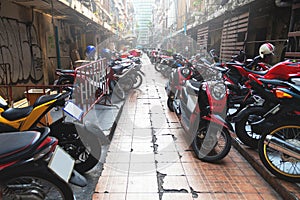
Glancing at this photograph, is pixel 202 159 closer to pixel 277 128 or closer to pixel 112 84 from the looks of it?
pixel 277 128

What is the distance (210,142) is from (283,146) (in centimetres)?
98

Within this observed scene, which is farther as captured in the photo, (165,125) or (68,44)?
(68,44)

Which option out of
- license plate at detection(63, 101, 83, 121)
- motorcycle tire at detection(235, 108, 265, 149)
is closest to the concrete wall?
license plate at detection(63, 101, 83, 121)

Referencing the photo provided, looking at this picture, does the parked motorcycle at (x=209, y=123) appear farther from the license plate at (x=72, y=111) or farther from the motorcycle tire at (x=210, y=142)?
the license plate at (x=72, y=111)

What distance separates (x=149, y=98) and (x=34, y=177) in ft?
17.6

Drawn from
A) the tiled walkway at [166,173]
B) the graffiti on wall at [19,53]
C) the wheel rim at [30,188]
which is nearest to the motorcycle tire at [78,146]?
the tiled walkway at [166,173]

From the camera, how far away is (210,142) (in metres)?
3.26

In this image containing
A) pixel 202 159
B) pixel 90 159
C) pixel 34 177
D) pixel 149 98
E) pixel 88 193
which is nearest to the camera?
pixel 34 177

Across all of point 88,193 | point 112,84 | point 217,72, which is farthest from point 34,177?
point 112,84

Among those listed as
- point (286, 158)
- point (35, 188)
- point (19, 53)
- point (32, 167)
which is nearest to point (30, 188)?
point (35, 188)

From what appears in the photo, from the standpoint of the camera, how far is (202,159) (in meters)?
3.23

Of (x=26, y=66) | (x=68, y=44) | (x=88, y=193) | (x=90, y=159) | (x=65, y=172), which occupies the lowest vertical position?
(x=88, y=193)

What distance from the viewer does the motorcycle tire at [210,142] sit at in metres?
3.07

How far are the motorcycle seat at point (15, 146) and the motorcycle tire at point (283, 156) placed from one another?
99.8 inches
